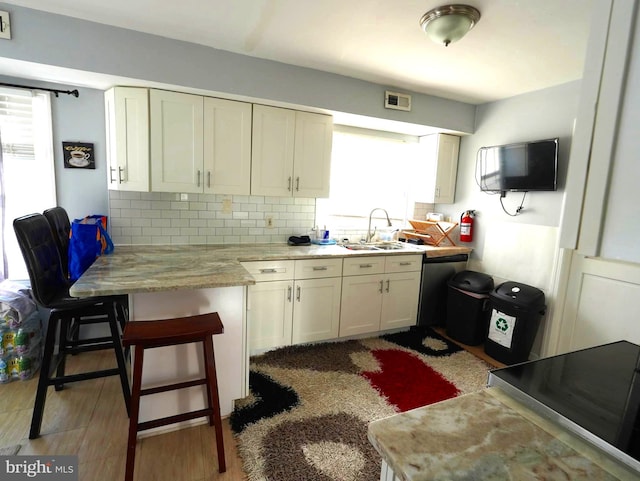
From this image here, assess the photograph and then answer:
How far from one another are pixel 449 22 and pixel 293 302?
92.1 inches

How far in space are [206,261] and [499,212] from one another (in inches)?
116

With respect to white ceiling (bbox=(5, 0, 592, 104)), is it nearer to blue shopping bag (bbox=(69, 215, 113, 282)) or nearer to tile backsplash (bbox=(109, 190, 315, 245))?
tile backsplash (bbox=(109, 190, 315, 245))

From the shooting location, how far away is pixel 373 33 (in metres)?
2.13

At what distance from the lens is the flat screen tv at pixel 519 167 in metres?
2.82

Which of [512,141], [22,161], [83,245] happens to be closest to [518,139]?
[512,141]

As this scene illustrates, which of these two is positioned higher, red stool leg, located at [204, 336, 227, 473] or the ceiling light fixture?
the ceiling light fixture

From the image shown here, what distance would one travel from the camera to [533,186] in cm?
294

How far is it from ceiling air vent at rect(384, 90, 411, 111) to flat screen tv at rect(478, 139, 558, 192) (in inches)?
39.8

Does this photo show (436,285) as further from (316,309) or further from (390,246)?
(316,309)

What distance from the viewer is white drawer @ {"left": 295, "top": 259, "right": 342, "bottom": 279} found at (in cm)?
292

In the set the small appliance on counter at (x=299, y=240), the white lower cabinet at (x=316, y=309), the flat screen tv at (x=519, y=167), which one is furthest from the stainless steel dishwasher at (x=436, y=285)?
the small appliance on counter at (x=299, y=240)

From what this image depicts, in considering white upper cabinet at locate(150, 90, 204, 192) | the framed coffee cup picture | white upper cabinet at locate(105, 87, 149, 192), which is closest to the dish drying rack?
white upper cabinet at locate(150, 90, 204, 192)

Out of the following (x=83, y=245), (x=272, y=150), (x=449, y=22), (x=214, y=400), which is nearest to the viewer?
(x=214, y=400)

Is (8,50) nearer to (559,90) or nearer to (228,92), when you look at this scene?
(228,92)
